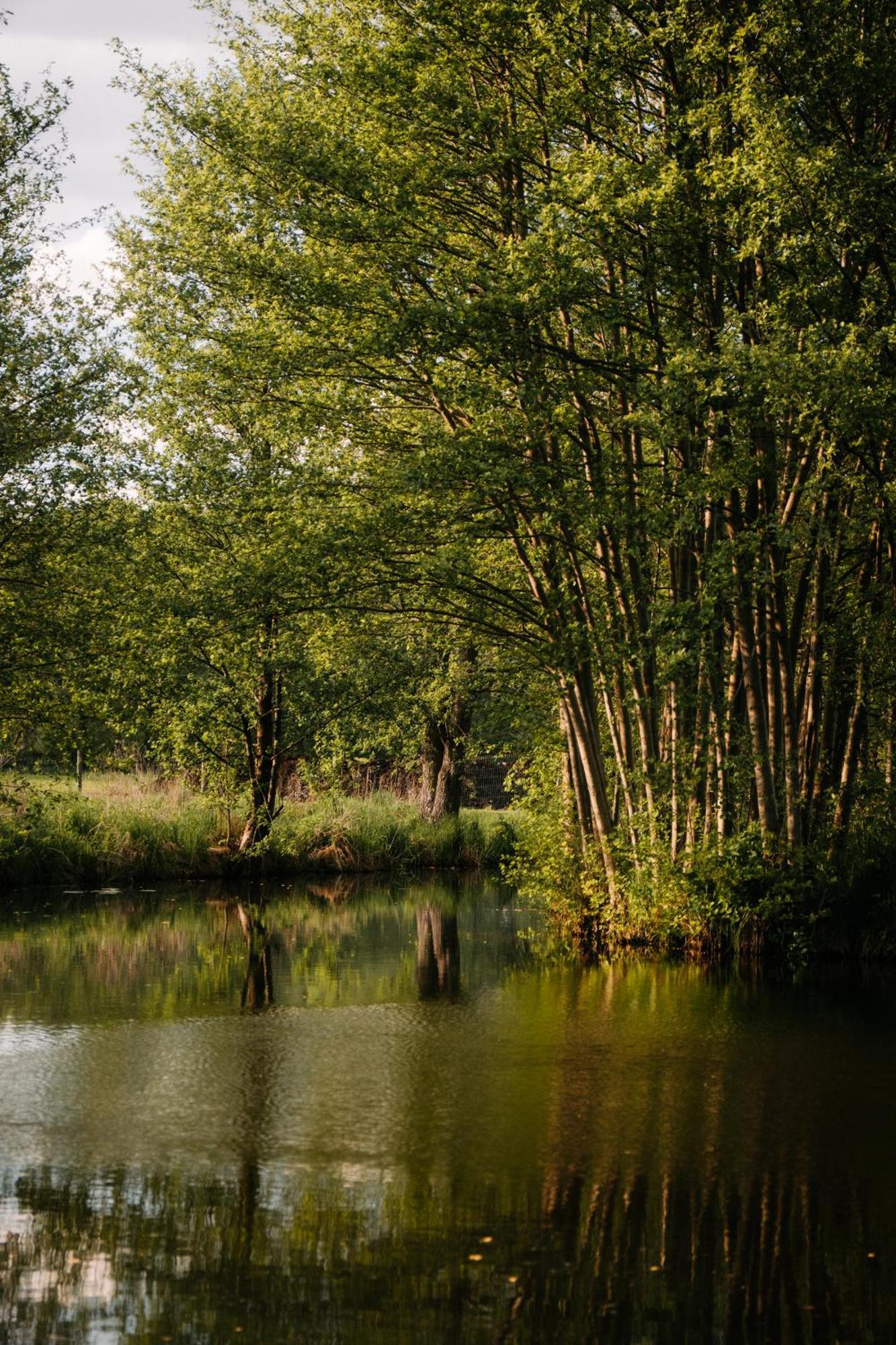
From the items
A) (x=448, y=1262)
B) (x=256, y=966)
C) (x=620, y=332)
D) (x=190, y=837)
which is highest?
(x=620, y=332)

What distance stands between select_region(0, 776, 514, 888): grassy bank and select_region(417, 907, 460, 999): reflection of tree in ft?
16.8

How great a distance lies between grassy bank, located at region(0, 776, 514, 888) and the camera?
75.8 feet

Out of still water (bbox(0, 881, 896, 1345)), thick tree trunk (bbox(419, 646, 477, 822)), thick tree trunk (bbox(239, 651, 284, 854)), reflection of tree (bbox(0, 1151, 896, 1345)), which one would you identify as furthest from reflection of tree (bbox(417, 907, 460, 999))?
thick tree trunk (bbox(419, 646, 477, 822))

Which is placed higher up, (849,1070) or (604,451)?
(604,451)

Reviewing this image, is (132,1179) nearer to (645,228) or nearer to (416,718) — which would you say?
(645,228)

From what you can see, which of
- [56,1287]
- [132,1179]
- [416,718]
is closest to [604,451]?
[132,1179]

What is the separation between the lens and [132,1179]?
7.46 meters

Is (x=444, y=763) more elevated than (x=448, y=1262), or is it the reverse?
(x=444, y=763)

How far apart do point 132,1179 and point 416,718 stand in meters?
22.4

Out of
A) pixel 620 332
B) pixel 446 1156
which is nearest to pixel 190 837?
pixel 620 332

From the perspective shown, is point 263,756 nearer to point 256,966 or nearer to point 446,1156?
point 256,966

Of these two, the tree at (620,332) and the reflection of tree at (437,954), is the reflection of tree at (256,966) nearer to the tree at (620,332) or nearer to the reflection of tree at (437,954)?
the reflection of tree at (437,954)

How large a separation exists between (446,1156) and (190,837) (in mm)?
18096

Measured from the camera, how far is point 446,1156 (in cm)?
798
